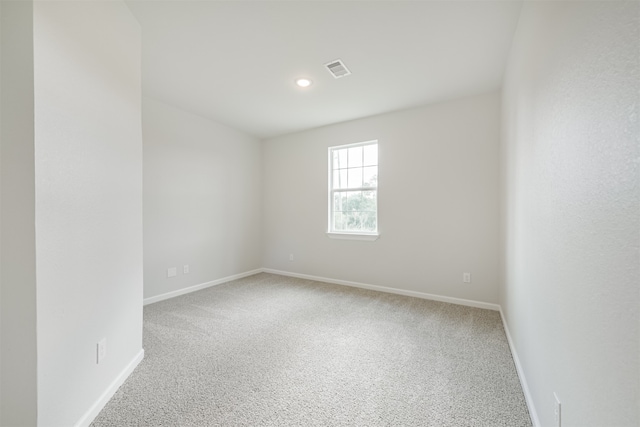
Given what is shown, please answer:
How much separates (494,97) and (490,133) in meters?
0.40

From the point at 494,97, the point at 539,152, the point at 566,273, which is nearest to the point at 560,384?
the point at 566,273

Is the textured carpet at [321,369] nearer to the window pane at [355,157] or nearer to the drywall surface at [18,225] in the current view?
the drywall surface at [18,225]

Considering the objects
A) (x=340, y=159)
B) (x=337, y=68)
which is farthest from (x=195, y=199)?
(x=337, y=68)

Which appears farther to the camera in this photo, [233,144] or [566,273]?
[233,144]

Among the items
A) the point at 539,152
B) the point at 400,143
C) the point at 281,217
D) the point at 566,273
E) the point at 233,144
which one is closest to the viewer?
the point at 566,273

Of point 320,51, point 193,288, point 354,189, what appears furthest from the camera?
point 354,189

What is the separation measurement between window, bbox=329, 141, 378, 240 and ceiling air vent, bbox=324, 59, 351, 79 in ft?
4.60

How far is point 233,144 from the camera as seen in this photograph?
4.36 m

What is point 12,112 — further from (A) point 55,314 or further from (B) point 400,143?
(B) point 400,143

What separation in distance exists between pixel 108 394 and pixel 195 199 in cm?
261

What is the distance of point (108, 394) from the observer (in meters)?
1.56

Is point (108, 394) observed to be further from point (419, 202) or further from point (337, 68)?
point (419, 202)

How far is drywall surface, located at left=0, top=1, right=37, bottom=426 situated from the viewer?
109cm

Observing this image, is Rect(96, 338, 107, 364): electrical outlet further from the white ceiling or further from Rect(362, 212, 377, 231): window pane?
Rect(362, 212, 377, 231): window pane
